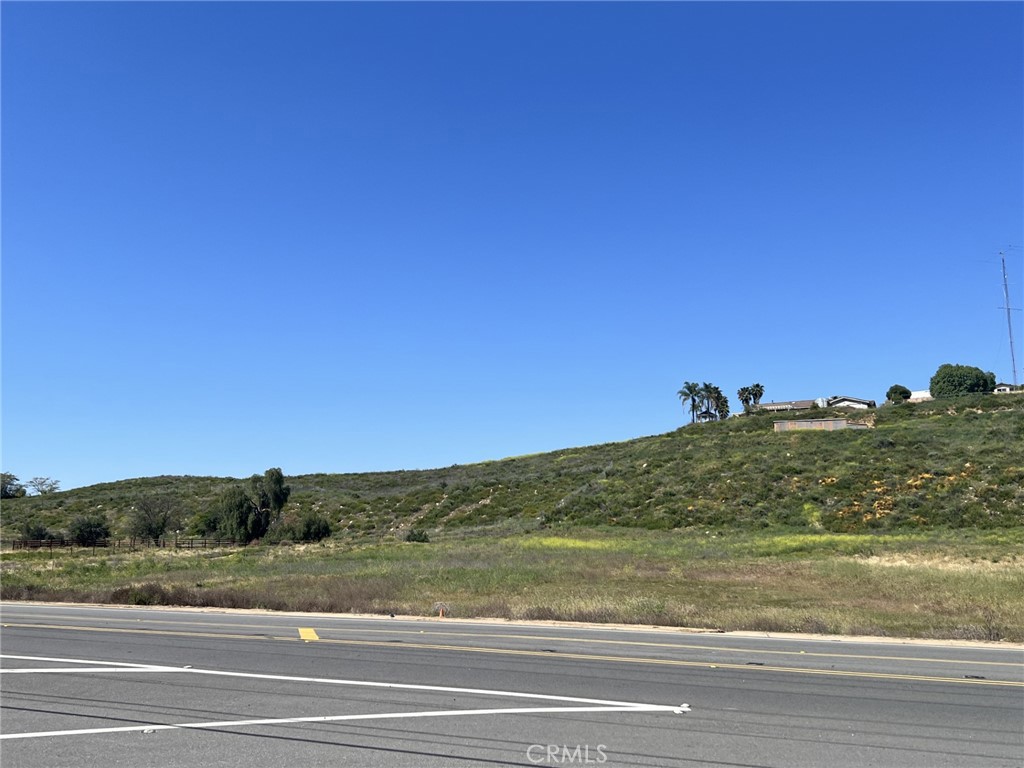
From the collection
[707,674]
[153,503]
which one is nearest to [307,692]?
[707,674]

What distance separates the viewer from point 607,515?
175 feet

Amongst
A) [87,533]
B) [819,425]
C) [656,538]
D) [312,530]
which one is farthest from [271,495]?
[819,425]

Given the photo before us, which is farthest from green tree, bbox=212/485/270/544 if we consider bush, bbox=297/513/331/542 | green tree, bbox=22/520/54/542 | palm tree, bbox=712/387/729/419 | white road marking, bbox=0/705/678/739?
palm tree, bbox=712/387/729/419

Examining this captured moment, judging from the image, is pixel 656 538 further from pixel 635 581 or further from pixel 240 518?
pixel 240 518

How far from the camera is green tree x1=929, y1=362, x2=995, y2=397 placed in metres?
119

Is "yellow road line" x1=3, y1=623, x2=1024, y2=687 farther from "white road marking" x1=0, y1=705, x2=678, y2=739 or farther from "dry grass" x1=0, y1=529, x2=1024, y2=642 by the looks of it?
"dry grass" x1=0, y1=529, x2=1024, y2=642

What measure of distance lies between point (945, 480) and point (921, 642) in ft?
125

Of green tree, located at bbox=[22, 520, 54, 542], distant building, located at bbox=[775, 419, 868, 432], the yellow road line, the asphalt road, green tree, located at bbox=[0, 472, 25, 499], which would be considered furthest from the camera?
green tree, located at bbox=[0, 472, 25, 499]

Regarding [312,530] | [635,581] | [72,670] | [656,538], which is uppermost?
[312,530]

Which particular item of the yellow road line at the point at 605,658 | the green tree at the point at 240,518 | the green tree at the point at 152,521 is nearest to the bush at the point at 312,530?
the green tree at the point at 240,518

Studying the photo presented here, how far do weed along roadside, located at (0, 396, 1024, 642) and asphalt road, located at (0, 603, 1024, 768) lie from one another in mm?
5284

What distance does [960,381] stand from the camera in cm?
11969

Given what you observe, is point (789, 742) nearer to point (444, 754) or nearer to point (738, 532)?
point (444, 754)

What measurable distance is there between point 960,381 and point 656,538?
96.9m
